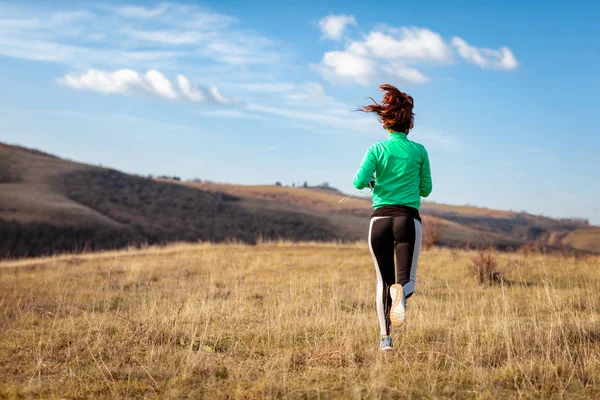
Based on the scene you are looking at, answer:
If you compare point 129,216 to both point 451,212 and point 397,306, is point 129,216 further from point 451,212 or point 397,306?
point 451,212

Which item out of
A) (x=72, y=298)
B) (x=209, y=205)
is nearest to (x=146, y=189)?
(x=209, y=205)

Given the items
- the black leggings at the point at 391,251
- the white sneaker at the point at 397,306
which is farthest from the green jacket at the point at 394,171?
the white sneaker at the point at 397,306

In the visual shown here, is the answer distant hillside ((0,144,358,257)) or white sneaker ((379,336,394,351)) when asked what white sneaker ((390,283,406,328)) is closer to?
white sneaker ((379,336,394,351))

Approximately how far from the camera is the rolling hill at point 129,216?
50.1 meters

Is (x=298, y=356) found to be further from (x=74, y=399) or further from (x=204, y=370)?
(x=74, y=399)

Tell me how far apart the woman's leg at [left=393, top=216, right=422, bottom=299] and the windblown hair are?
1.05 metres

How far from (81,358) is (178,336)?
1288 millimetres

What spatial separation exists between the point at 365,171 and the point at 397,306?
138 cm

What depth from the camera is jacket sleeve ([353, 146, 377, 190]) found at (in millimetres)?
5688

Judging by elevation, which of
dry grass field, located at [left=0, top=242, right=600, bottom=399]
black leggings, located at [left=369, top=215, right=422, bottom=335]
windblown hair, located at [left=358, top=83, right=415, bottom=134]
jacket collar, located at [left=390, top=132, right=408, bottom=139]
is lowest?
dry grass field, located at [left=0, top=242, right=600, bottom=399]

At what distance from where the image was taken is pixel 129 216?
64.2 m

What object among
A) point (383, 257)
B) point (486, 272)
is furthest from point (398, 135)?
point (486, 272)

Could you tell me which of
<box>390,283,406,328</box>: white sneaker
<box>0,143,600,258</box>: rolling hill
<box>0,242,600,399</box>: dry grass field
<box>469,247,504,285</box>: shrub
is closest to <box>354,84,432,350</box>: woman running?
<box>390,283,406,328</box>: white sneaker

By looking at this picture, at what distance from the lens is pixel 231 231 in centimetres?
6944
